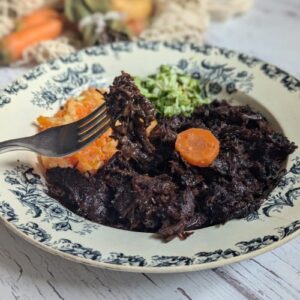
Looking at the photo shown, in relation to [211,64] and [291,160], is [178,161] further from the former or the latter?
[211,64]

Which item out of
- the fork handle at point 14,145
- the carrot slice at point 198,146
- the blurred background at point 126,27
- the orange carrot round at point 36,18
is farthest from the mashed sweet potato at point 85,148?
the orange carrot round at point 36,18

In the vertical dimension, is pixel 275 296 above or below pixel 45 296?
above

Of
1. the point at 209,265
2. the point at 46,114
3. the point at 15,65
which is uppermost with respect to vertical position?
the point at 209,265

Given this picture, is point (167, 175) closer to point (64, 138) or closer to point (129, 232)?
point (129, 232)

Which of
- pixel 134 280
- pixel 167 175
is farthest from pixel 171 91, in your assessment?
pixel 134 280

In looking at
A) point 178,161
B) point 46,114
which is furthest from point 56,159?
point 178,161

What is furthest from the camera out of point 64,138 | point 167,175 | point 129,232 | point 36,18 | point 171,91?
point 36,18
